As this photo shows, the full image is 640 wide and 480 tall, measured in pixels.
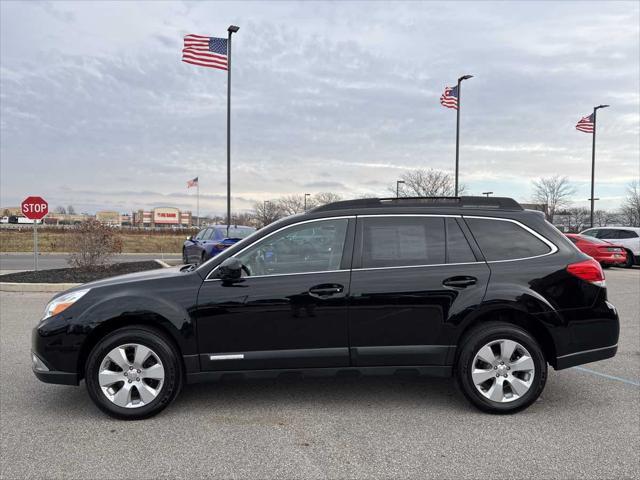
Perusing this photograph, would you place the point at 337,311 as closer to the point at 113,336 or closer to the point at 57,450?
the point at 113,336

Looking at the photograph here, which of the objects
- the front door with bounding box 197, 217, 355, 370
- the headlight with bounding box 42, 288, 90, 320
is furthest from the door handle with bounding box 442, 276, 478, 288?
the headlight with bounding box 42, 288, 90, 320

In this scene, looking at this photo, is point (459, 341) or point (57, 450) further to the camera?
point (459, 341)

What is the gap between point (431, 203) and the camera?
4340mm

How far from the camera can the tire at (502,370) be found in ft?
12.8

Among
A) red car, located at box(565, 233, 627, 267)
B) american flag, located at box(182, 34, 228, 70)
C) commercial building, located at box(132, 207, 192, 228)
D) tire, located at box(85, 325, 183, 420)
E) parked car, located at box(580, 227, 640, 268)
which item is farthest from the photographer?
commercial building, located at box(132, 207, 192, 228)

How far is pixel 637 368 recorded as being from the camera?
17.0 ft

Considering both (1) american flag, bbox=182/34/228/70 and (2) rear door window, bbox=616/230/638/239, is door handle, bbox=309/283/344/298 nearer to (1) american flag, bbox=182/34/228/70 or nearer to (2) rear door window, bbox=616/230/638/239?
(1) american flag, bbox=182/34/228/70

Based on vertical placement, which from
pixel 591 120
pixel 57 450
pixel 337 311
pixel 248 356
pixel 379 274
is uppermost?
pixel 591 120

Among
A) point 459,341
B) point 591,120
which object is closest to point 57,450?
point 459,341

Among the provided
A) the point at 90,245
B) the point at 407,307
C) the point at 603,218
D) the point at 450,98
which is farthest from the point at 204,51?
the point at 603,218

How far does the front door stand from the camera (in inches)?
152

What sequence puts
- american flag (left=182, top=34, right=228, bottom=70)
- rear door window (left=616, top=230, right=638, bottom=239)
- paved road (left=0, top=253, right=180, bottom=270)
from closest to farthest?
american flag (left=182, top=34, right=228, bottom=70) < rear door window (left=616, top=230, right=638, bottom=239) < paved road (left=0, top=253, right=180, bottom=270)

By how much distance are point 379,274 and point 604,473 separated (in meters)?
1.94

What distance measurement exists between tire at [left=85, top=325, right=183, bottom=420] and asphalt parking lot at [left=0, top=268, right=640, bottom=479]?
13 centimetres
